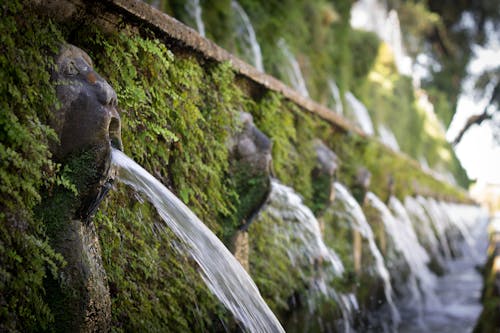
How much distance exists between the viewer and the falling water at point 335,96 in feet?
40.7

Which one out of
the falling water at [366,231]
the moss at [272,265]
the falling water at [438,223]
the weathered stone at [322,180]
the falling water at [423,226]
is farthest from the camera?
the falling water at [438,223]

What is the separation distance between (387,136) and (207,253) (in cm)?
1573

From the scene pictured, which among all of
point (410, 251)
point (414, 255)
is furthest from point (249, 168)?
point (414, 255)

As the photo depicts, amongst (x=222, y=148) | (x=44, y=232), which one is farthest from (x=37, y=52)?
(x=222, y=148)

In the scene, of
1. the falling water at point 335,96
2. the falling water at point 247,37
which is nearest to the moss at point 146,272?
the falling water at point 247,37

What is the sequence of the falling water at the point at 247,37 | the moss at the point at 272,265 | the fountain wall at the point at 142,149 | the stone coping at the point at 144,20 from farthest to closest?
the falling water at the point at 247,37
the moss at the point at 272,265
the stone coping at the point at 144,20
the fountain wall at the point at 142,149

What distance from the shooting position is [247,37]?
27.6ft

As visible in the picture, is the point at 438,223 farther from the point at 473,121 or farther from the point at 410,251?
the point at 473,121

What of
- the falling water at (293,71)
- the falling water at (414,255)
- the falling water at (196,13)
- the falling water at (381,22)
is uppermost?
the falling water at (196,13)

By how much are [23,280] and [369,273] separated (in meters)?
A: 5.79

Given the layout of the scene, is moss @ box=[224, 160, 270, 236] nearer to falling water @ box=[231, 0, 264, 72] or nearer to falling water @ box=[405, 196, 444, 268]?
falling water @ box=[231, 0, 264, 72]

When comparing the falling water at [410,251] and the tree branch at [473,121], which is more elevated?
the falling water at [410,251]

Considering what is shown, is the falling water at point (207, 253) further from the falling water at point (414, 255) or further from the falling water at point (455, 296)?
the falling water at point (414, 255)

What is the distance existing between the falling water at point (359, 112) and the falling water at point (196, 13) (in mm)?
7215
